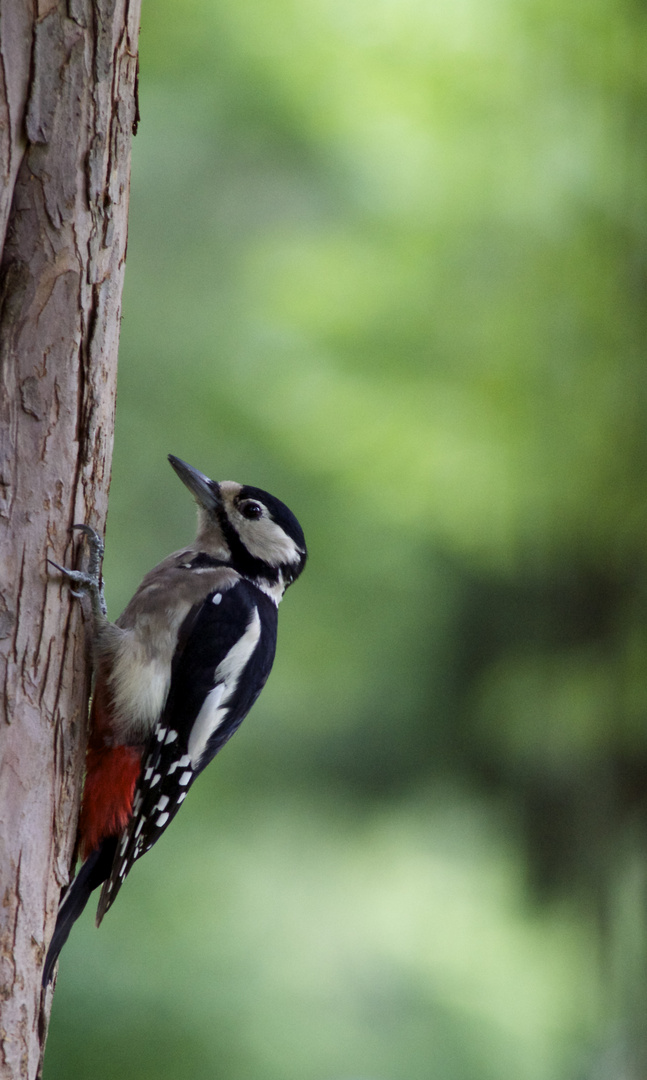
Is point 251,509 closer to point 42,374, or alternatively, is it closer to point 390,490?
point 42,374

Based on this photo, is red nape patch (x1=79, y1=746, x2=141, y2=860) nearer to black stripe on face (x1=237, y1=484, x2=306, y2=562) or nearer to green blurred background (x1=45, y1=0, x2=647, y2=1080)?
black stripe on face (x1=237, y1=484, x2=306, y2=562)

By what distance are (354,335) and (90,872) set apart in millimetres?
1661

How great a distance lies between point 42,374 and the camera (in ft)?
3.27

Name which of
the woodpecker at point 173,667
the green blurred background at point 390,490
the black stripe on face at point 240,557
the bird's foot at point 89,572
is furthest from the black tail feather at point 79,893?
the green blurred background at point 390,490

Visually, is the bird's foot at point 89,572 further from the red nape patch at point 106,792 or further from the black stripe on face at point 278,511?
the black stripe on face at point 278,511

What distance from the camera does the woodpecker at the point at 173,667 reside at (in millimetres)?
1151

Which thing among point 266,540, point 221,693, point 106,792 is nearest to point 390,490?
point 266,540

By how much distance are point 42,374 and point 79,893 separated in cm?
59

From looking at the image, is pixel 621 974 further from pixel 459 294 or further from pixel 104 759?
pixel 459 294

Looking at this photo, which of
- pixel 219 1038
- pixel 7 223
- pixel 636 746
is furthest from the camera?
pixel 219 1038

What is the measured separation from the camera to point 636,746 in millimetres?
2123

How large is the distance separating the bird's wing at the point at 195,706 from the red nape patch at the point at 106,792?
19mm

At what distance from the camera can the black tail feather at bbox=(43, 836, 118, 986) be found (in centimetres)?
104

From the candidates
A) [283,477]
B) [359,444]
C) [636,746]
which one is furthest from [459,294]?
[636,746]
